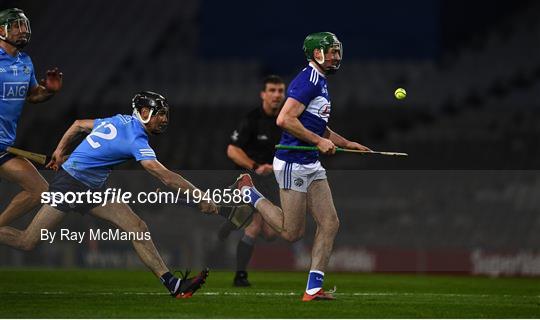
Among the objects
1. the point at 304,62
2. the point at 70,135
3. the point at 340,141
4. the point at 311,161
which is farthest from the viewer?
the point at 304,62

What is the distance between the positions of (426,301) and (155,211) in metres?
8.03

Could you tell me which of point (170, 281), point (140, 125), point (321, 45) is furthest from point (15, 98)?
point (321, 45)

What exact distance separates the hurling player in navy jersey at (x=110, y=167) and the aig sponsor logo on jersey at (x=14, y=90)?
1.11 m

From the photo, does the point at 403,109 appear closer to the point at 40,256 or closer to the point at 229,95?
the point at 229,95

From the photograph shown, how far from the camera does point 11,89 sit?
12047 millimetres

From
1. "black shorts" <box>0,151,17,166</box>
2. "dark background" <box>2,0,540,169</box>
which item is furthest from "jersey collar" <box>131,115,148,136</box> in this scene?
"dark background" <box>2,0,540,169</box>

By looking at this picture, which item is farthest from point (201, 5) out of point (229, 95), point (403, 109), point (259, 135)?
point (259, 135)

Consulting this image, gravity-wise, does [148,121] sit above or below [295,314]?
above

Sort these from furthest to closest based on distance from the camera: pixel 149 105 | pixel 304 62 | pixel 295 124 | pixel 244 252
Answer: pixel 304 62 < pixel 244 252 < pixel 149 105 < pixel 295 124

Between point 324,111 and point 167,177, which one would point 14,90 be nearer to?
point 167,177

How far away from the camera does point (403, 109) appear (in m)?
31.2

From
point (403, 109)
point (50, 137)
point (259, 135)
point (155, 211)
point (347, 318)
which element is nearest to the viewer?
point (347, 318)

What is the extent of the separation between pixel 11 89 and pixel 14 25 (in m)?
0.64

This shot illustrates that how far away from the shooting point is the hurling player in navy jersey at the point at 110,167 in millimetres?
10727
